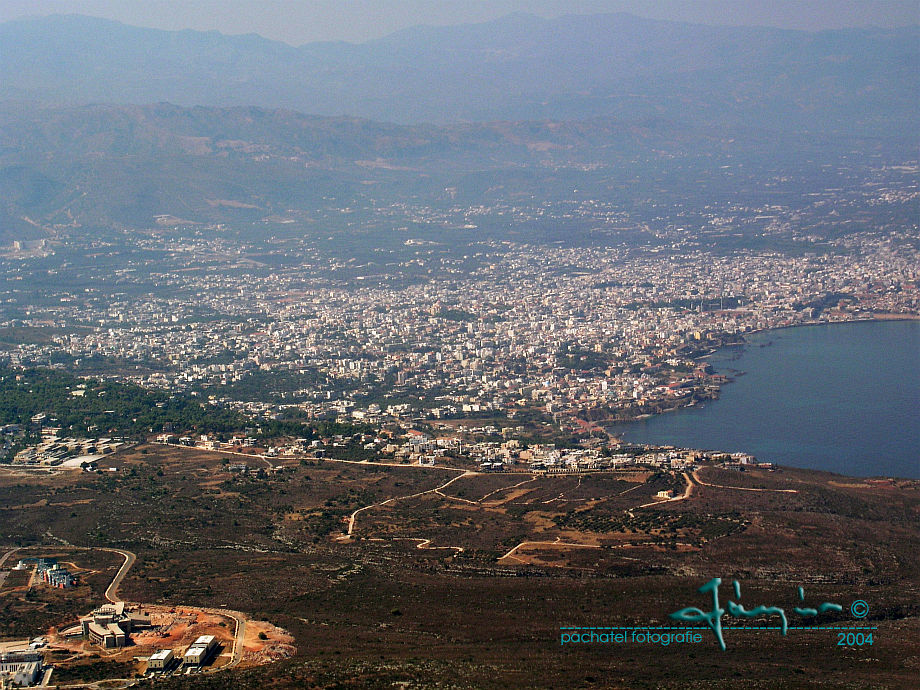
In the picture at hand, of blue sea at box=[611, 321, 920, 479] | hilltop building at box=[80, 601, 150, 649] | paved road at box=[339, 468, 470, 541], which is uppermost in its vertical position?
hilltop building at box=[80, 601, 150, 649]

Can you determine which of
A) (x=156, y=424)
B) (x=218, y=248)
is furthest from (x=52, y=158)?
(x=156, y=424)

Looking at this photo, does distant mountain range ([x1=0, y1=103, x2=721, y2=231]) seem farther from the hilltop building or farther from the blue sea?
the hilltop building

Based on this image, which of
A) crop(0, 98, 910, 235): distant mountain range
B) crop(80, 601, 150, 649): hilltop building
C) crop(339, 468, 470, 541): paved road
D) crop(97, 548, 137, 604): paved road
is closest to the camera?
crop(80, 601, 150, 649): hilltop building

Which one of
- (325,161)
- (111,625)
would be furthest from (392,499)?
(325,161)

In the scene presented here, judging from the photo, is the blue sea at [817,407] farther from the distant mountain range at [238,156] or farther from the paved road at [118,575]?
the distant mountain range at [238,156]

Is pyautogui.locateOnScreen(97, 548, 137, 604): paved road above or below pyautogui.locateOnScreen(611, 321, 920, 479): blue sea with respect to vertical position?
above

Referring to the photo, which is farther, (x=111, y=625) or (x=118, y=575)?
(x=118, y=575)

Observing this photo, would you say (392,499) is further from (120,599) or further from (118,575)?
(120,599)

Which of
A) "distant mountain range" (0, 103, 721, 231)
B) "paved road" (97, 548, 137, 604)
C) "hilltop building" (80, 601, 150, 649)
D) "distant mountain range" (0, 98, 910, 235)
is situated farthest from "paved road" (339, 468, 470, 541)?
"distant mountain range" (0, 103, 721, 231)
